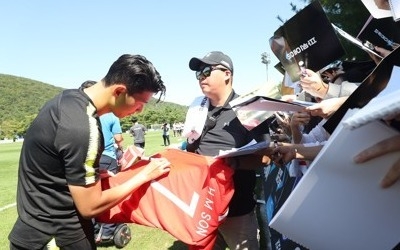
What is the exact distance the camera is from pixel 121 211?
2.50 m

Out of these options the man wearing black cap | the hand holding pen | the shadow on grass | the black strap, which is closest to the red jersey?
the hand holding pen

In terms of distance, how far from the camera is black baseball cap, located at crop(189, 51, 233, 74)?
10.5 feet

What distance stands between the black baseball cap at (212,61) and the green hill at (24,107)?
97.9m

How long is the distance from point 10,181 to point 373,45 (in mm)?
13192

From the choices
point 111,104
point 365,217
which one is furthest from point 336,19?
point 365,217

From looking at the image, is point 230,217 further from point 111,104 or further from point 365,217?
point 365,217

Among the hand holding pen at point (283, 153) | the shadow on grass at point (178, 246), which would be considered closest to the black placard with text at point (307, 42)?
the hand holding pen at point (283, 153)

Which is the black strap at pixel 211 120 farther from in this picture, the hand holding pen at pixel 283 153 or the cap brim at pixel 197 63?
the hand holding pen at pixel 283 153

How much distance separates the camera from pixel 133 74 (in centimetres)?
220

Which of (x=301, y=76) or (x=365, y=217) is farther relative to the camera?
(x=301, y=76)

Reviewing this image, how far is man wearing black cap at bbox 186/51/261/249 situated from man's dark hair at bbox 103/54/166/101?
0.99m

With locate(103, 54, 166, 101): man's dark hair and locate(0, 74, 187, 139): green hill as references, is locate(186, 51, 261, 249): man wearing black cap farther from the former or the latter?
locate(0, 74, 187, 139): green hill

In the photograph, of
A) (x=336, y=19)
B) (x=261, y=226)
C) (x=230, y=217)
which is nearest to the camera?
(x=230, y=217)

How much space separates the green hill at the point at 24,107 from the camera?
9906 cm
